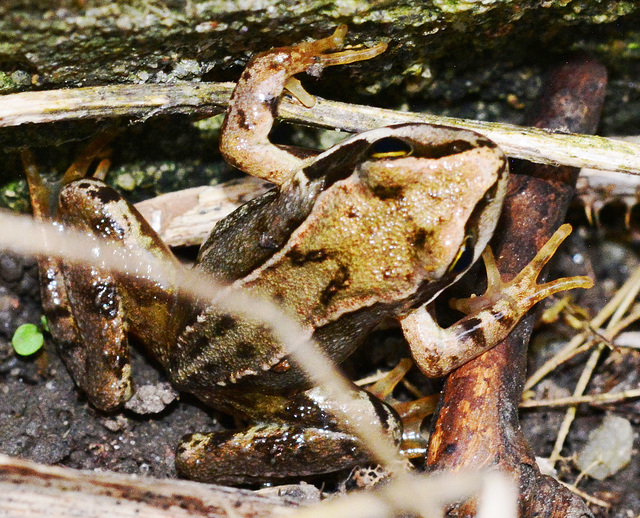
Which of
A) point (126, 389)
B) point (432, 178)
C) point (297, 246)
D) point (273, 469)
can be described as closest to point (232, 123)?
point (297, 246)

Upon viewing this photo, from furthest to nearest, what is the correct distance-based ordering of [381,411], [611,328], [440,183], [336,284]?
1. [611,328]
2. [381,411]
3. [336,284]
4. [440,183]

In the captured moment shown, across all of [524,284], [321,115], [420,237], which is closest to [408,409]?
[524,284]

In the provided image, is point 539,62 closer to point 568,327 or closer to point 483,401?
point 568,327

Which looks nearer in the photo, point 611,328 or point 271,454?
point 271,454

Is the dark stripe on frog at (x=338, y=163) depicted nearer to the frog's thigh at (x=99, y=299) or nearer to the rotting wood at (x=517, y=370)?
the rotting wood at (x=517, y=370)

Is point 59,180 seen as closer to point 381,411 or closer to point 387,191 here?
point 387,191

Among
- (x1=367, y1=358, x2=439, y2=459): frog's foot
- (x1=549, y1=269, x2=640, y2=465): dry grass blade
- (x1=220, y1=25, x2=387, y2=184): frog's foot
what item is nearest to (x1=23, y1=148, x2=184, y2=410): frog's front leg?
(x1=220, y1=25, x2=387, y2=184): frog's foot
